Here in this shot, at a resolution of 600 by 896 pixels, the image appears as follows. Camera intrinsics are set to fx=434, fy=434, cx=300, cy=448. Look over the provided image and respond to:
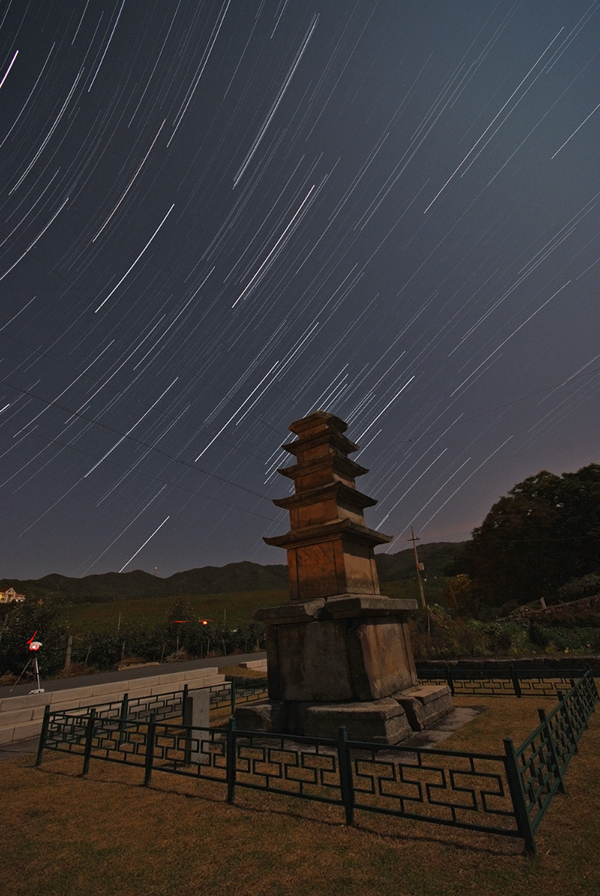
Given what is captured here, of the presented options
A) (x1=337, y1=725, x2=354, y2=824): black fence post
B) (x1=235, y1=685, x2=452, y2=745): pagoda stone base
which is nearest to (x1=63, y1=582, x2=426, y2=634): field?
(x1=235, y1=685, x2=452, y2=745): pagoda stone base

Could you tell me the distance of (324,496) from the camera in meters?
11.6

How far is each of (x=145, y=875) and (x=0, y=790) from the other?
16.0ft

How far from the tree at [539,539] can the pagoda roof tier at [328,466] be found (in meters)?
32.8

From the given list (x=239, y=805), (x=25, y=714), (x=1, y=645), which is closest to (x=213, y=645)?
(x=1, y=645)

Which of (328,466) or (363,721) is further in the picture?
(328,466)

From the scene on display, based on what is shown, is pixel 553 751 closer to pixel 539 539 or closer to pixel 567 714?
pixel 567 714

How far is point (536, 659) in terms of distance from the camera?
50.6 feet

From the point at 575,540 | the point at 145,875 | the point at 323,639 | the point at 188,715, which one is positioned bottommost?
the point at 145,875

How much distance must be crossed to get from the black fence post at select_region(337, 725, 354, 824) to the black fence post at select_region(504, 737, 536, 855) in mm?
1831

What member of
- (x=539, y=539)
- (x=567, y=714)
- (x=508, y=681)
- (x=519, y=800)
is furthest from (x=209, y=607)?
(x=519, y=800)

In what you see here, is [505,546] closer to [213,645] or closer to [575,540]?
[575,540]

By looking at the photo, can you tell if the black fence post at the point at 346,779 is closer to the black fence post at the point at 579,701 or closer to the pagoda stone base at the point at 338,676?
the pagoda stone base at the point at 338,676

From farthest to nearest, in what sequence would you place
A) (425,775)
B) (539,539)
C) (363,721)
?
1. (539,539)
2. (363,721)
3. (425,775)

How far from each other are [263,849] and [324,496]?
25.0 feet
